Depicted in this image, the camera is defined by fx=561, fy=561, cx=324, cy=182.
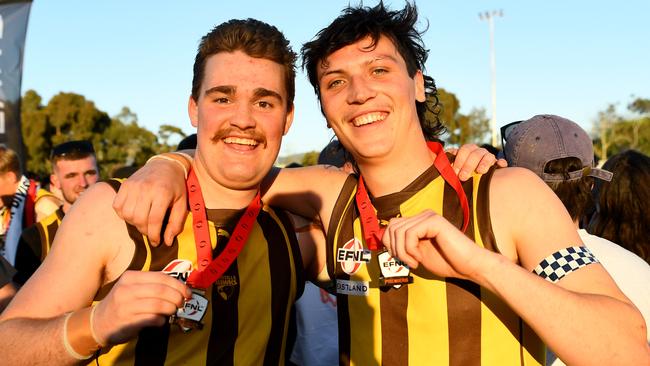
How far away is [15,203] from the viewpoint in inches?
259

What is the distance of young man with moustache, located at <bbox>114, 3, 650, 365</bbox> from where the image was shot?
198cm

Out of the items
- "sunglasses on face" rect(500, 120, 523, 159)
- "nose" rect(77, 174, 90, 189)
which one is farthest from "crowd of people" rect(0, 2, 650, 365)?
"nose" rect(77, 174, 90, 189)

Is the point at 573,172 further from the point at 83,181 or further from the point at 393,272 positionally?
the point at 83,181

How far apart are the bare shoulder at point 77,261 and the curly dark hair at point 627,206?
310cm

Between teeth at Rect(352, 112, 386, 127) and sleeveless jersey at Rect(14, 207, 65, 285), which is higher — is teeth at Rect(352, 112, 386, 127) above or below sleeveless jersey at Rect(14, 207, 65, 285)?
above

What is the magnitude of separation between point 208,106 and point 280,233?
0.74 m

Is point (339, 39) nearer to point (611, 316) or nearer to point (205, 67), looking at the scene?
point (205, 67)

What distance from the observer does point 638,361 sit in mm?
1946

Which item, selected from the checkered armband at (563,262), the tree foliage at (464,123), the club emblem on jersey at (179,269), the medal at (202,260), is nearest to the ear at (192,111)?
the medal at (202,260)

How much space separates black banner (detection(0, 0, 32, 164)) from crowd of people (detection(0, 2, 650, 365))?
400cm

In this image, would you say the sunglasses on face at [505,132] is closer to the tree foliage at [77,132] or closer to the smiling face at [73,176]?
the smiling face at [73,176]

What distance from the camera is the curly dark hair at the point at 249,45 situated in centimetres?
287

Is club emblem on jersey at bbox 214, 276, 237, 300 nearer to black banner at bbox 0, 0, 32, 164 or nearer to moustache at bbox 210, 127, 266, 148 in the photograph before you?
moustache at bbox 210, 127, 266, 148

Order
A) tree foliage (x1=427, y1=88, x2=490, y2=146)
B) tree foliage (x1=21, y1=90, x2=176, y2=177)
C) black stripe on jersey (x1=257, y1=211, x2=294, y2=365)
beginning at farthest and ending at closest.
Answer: tree foliage (x1=427, y1=88, x2=490, y2=146) < tree foliage (x1=21, y1=90, x2=176, y2=177) < black stripe on jersey (x1=257, y1=211, x2=294, y2=365)
